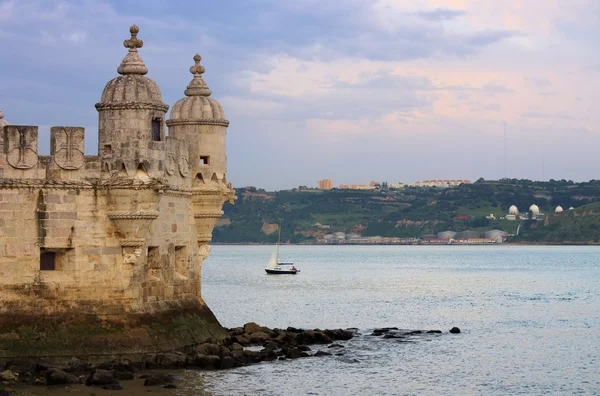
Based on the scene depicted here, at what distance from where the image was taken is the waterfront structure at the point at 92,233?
30.9 metres

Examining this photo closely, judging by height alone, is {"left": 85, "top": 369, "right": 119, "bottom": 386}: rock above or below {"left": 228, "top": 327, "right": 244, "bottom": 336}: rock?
above

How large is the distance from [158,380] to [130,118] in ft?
23.9

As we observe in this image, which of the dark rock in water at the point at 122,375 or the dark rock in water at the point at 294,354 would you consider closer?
the dark rock in water at the point at 122,375

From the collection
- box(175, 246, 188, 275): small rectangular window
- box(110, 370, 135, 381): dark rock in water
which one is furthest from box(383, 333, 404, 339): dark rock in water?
box(110, 370, 135, 381): dark rock in water

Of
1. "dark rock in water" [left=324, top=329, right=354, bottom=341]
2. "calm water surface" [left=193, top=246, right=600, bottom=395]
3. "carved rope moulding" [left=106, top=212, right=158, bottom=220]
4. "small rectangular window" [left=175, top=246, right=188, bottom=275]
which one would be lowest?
"calm water surface" [left=193, top=246, right=600, bottom=395]

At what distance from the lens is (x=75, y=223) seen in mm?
31297

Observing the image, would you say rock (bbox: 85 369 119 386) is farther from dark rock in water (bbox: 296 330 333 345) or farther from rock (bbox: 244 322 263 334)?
dark rock in water (bbox: 296 330 333 345)

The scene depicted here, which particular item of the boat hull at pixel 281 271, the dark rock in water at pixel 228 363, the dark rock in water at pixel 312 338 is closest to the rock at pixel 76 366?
the dark rock in water at pixel 228 363

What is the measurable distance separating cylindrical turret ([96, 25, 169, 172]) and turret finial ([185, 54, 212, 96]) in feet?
15.8

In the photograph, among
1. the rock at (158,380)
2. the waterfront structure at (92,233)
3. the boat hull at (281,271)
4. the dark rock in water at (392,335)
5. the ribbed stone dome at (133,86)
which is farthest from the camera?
the boat hull at (281,271)

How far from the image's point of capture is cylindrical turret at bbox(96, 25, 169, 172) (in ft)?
105

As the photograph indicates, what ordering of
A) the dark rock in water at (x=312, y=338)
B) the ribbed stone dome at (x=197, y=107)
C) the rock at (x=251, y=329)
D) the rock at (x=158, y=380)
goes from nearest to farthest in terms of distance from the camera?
1. the rock at (x=158, y=380)
2. the ribbed stone dome at (x=197, y=107)
3. the dark rock in water at (x=312, y=338)
4. the rock at (x=251, y=329)

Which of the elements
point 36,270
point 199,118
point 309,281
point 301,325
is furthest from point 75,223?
point 309,281

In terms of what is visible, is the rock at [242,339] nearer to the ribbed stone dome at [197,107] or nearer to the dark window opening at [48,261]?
the ribbed stone dome at [197,107]
